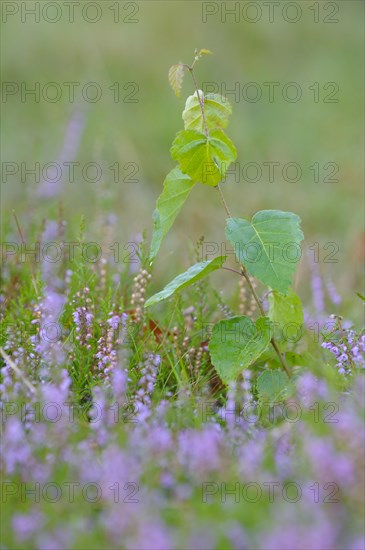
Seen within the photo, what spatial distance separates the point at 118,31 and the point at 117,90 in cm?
121

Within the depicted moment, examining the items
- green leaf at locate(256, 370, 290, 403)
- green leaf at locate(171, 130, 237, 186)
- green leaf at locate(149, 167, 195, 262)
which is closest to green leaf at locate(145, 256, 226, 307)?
green leaf at locate(149, 167, 195, 262)

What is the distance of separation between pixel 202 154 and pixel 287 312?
0.57 meters

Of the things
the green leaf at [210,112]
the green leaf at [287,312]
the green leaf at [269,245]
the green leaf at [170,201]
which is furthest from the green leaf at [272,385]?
the green leaf at [210,112]

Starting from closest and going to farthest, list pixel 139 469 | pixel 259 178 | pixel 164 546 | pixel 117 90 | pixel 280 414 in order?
pixel 164 546
pixel 139 469
pixel 280 414
pixel 259 178
pixel 117 90

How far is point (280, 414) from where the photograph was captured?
2227 mm

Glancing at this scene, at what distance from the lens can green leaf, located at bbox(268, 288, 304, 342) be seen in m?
2.47

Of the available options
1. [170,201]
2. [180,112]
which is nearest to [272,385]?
[170,201]

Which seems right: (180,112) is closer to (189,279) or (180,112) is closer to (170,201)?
(170,201)

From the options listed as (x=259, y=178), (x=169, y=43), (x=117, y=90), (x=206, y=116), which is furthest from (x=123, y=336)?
(x=169, y=43)

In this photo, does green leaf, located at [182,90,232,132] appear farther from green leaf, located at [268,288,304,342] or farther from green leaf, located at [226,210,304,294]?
green leaf, located at [268,288,304,342]

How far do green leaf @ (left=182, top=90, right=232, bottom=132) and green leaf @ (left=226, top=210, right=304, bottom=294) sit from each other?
1.01ft

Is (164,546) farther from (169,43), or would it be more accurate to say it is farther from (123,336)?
(169,43)

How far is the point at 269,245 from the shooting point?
2.29 metres

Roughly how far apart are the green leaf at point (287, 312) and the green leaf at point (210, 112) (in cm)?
56
